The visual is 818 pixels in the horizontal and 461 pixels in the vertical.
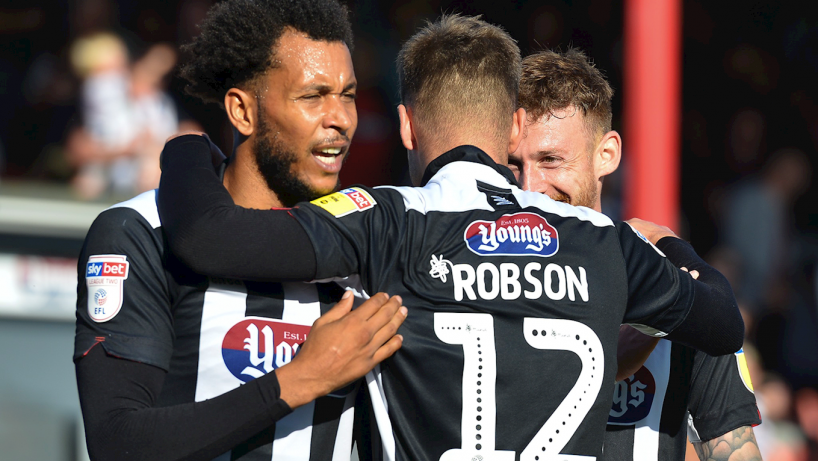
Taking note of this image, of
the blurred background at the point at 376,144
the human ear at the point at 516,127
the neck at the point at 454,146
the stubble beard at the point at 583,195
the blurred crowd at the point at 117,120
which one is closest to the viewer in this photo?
the neck at the point at 454,146

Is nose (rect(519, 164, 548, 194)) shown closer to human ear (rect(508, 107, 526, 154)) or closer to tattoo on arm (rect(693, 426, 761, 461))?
human ear (rect(508, 107, 526, 154))

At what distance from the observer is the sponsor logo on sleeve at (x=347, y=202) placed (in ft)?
6.36

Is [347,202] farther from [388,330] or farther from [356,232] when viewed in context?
[388,330]

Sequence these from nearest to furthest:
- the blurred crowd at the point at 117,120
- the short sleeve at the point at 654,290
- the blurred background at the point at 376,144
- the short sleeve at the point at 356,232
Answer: the short sleeve at the point at 356,232 < the short sleeve at the point at 654,290 < the blurred background at the point at 376,144 < the blurred crowd at the point at 117,120

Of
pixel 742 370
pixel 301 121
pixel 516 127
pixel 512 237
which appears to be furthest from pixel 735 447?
pixel 301 121

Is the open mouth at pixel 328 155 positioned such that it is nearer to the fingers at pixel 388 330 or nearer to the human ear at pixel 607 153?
the fingers at pixel 388 330

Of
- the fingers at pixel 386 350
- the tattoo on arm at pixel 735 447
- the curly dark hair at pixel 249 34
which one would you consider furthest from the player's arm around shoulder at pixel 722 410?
the curly dark hair at pixel 249 34

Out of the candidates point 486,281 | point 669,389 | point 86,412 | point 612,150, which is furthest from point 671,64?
point 86,412

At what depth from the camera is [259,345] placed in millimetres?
2119

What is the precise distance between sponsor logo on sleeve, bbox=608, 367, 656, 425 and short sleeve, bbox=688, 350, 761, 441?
12cm

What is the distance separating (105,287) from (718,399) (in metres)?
1.59

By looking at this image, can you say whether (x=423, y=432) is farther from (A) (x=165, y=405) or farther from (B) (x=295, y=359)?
(A) (x=165, y=405)

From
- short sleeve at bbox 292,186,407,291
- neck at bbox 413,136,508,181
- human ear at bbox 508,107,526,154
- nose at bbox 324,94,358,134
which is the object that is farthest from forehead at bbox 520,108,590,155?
short sleeve at bbox 292,186,407,291

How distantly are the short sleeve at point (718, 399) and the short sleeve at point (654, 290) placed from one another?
1.23 ft
